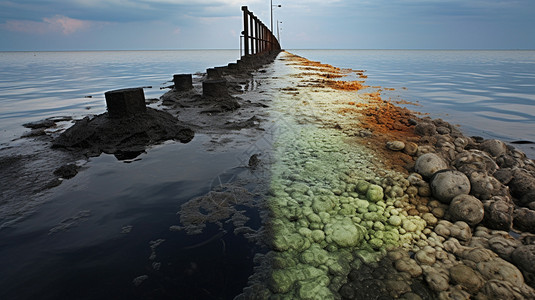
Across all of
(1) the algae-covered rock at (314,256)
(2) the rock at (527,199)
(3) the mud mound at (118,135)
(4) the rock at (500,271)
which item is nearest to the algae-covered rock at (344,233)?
(1) the algae-covered rock at (314,256)

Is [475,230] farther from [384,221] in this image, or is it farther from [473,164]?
[473,164]

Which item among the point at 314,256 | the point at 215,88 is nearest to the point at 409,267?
the point at 314,256

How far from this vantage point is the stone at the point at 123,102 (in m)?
4.36

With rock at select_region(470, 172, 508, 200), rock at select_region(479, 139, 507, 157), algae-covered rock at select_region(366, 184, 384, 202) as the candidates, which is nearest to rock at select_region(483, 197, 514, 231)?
rock at select_region(470, 172, 508, 200)

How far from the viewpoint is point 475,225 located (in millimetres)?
2430

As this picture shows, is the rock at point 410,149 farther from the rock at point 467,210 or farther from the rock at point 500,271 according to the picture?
the rock at point 500,271

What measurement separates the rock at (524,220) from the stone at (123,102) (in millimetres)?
5313

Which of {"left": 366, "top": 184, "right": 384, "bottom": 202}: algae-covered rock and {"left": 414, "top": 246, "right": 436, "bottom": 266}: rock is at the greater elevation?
{"left": 366, "top": 184, "right": 384, "bottom": 202}: algae-covered rock

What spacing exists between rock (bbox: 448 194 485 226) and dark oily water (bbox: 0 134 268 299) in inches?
74.4

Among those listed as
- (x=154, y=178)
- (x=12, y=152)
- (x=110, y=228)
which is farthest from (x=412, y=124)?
(x=12, y=152)

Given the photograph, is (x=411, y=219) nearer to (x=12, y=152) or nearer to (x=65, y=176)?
(x=65, y=176)

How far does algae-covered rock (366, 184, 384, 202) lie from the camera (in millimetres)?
2816

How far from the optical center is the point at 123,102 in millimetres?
4410

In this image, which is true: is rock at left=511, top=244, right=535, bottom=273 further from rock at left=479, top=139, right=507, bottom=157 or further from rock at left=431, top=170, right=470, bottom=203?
rock at left=479, top=139, right=507, bottom=157
